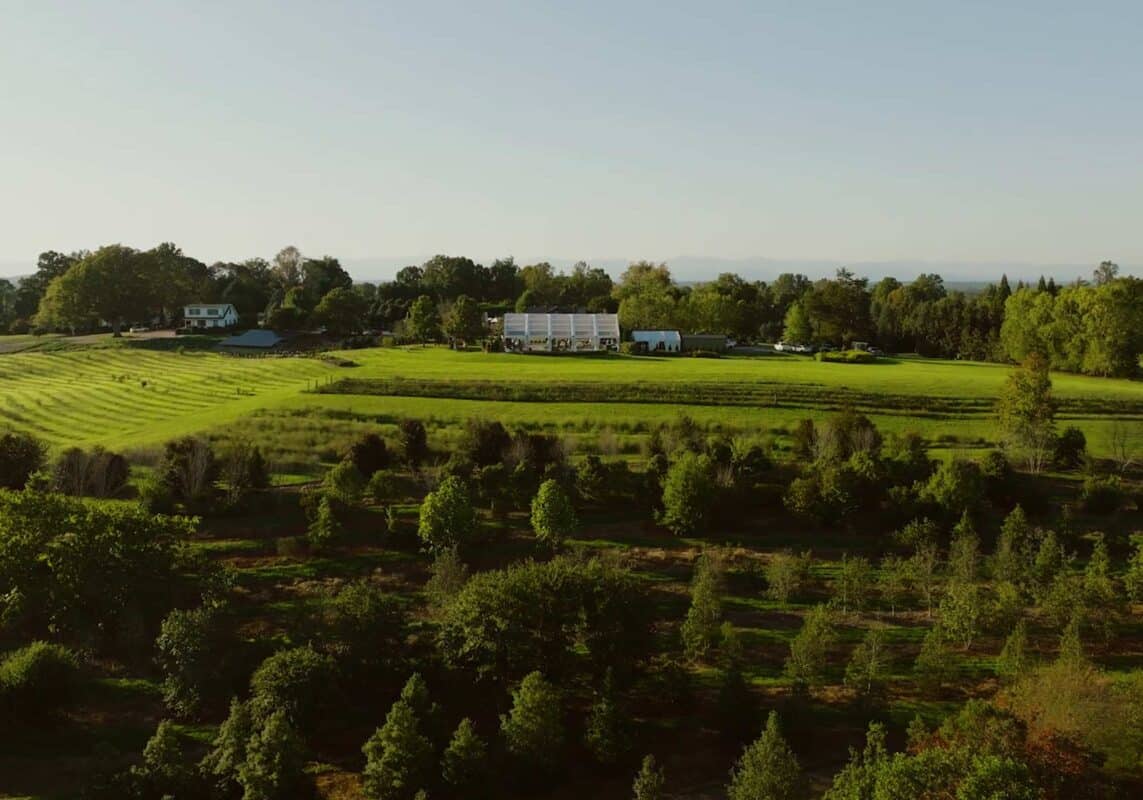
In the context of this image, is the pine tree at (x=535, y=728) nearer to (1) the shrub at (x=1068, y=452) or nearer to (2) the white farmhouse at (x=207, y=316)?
(1) the shrub at (x=1068, y=452)

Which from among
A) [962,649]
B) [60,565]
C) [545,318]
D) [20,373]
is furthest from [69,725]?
[545,318]

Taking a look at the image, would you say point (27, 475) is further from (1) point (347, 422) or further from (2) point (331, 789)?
(2) point (331, 789)

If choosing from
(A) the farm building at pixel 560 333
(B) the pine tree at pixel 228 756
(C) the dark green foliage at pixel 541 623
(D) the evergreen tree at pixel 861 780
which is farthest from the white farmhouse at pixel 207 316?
(D) the evergreen tree at pixel 861 780

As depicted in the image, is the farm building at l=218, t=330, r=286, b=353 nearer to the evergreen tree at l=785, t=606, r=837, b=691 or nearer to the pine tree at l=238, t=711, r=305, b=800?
the pine tree at l=238, t=711, r=305, b=800

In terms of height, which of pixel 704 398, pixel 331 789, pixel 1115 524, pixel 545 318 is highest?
pixel 545 318

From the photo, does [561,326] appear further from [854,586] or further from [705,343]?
[854,586]

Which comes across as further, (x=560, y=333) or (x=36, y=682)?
(x=560, y=333)

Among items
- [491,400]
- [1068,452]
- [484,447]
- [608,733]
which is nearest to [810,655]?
[608,733]

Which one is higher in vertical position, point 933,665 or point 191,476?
point 191,476
